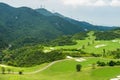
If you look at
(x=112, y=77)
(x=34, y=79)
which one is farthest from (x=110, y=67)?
(x=34, y=79)

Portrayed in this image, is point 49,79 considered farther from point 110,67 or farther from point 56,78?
point 110,67

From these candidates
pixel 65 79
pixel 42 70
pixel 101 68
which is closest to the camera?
pixel 65 79

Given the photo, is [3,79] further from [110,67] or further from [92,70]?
[110,67]

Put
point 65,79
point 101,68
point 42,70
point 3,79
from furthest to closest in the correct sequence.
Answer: point 42,70 < point 101,68 < point 65,79 < point 3,79

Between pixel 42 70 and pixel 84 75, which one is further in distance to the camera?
pixel 42 70

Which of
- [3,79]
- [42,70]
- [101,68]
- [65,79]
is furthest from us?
[42,70]

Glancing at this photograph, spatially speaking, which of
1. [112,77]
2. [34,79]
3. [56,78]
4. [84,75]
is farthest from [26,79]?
[112,77]

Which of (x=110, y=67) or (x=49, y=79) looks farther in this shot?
(x=110, y=67)
